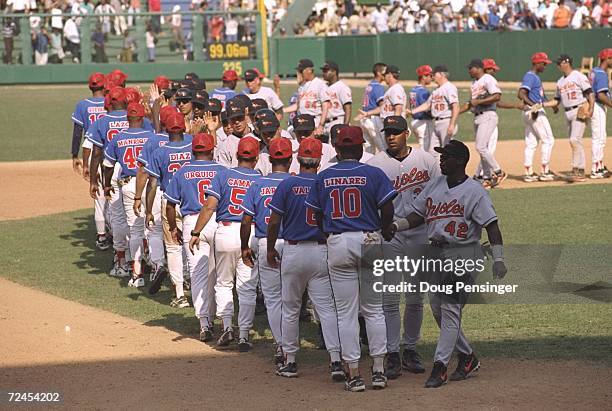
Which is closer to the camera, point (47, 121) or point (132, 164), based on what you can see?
point (132, 164)

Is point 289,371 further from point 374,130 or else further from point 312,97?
point 374,130

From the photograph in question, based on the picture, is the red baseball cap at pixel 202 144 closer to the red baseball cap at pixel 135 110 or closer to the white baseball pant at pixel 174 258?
the white baseball pant at pixel 174 258

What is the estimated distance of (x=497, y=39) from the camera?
36.6m

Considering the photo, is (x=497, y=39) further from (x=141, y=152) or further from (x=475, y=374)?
(x=475, y=374)

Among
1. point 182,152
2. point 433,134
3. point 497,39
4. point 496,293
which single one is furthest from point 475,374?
point 497,39

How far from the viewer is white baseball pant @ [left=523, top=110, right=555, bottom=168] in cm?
1867

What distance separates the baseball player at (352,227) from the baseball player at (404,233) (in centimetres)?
42

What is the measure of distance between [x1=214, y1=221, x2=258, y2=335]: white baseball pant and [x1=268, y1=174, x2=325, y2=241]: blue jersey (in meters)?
1.29

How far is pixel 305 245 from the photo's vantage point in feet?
28.8

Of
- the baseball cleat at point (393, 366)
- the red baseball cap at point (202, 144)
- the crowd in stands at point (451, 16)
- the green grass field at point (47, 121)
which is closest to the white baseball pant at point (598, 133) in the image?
the green grass field at point (47, 121)

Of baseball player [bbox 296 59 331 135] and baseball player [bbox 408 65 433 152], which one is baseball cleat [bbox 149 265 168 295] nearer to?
baseball player [bbox 296 59 331 135]

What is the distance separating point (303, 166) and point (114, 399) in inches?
91.9

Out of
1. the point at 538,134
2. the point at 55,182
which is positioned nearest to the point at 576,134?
the point at 538,134

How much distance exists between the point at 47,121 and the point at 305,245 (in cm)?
2381
